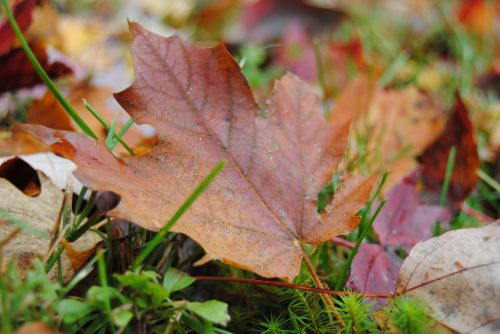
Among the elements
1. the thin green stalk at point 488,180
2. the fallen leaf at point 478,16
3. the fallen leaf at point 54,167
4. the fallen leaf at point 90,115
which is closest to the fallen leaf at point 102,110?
the fallen leaf at point 90,115

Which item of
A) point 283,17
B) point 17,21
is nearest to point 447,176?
point 17,21

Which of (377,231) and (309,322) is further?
(377,231)

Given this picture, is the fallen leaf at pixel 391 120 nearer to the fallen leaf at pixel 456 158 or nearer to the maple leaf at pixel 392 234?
the fallen leaf at pixel 456 158

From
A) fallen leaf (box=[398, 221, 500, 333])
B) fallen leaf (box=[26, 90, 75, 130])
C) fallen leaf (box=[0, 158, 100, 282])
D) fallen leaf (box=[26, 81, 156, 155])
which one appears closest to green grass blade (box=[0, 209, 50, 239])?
fallen leaf (box=[0, 158, 100, 282])

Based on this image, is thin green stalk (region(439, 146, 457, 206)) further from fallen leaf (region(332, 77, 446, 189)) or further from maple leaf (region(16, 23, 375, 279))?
maple leaf (region(16, 23, 375, 279))

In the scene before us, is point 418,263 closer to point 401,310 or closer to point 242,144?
point 401,310

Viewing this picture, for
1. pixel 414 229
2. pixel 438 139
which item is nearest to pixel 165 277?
pixel 414 229
